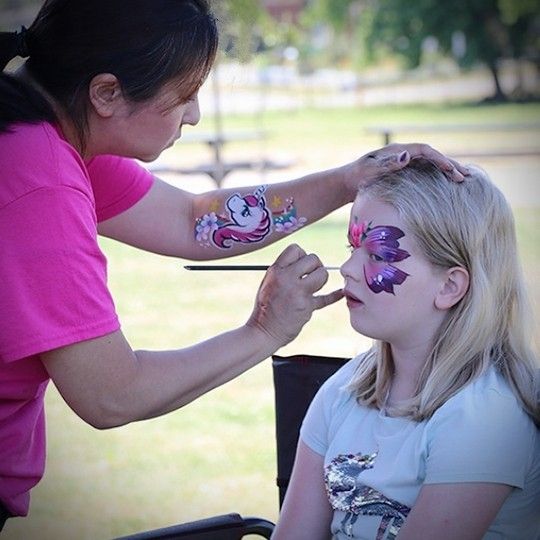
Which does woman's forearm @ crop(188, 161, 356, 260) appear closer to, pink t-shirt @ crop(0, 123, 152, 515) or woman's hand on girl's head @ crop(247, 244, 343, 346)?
woman's hand on girl's head @ crop(247, 244, 343, 346)

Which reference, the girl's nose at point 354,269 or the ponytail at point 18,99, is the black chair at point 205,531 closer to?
the girl's nose at point 354,269

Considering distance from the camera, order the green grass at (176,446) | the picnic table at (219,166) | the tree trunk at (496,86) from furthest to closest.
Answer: the tree trunk at (496,86) < the picnic table at (219,166) < the green grass at (176,446)

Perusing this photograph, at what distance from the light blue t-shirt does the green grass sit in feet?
1.43

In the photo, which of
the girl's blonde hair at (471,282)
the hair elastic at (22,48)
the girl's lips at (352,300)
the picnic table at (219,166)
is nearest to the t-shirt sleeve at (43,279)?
the hair elastic at (22,48)

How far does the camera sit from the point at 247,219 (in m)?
2.42

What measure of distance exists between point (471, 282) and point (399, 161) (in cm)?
25

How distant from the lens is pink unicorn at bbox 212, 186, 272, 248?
7.91ft

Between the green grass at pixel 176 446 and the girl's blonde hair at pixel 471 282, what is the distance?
30 centimetres

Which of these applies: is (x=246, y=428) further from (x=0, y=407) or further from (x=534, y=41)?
(x=534, y=41)

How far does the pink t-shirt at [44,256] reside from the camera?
1.79m

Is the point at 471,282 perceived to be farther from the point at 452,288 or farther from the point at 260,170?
the point at 260,170

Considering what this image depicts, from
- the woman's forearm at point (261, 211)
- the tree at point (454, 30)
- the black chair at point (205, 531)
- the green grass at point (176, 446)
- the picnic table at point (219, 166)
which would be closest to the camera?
the black chair at point (205, 531)

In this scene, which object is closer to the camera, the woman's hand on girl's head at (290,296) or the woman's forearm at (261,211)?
the woman's hand on girl's head at (290,296)

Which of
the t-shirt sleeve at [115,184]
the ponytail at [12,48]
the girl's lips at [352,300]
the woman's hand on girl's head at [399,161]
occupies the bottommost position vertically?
the girl's lips at [352,300]
